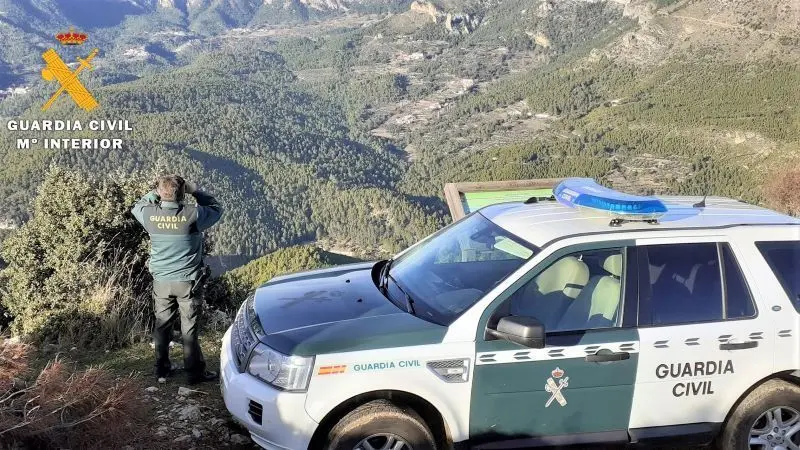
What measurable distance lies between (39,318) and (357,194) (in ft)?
341

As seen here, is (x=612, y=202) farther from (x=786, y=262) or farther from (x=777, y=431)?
(x=777, y=431)

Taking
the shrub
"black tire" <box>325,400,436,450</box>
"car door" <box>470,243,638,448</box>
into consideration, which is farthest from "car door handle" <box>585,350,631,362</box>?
the shrub

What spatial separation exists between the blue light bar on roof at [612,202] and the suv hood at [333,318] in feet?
4.39

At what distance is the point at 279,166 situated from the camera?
411 feet

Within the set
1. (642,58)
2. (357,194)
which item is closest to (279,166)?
(357,194)

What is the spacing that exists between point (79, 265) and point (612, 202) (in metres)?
5.25

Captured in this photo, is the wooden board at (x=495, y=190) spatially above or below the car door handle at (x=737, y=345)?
above

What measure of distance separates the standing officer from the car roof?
2090 millimetres

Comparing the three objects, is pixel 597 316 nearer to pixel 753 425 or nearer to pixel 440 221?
pixel 753 425

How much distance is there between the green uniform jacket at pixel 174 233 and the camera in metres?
4.55

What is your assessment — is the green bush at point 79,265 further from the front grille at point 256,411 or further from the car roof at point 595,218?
the car roof at point 595,218

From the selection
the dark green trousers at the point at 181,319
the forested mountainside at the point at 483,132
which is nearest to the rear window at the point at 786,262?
the dark green trousers at the point at 181,319

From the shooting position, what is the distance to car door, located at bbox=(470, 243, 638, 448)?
11.0ft

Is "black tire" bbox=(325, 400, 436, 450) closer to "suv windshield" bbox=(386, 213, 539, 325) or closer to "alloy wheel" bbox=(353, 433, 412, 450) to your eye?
"alloy wheel" bbox=(353, 433, 412, 450)
